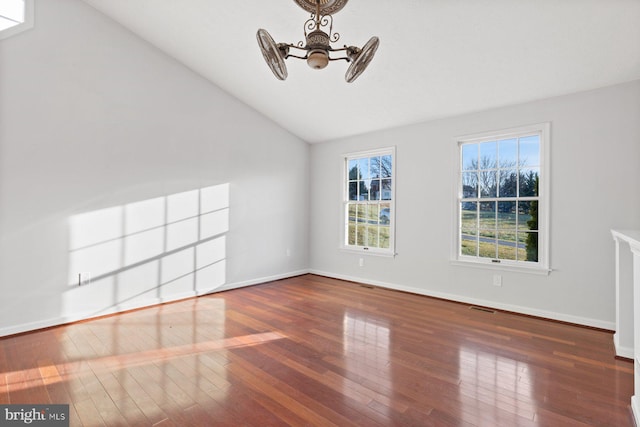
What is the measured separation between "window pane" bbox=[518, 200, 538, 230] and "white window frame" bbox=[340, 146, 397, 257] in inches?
65.0

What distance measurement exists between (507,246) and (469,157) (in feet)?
4.09

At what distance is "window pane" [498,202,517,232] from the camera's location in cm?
387

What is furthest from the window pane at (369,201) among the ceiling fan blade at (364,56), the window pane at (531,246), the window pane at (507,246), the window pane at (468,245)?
the ceiling fan blade at (364,56)

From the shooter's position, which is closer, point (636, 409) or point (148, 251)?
point (636, 409)

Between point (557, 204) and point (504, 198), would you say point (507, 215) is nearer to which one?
point (504, 198)

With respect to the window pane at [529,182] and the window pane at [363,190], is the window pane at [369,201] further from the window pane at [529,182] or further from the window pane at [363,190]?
the window pane at [529,182]

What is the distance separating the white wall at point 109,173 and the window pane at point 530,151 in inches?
147

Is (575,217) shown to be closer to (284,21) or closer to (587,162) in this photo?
(587,162)

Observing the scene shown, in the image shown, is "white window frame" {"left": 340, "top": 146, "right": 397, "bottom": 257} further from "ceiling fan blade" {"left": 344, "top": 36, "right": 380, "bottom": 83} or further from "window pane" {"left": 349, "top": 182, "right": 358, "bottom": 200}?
"ceiling fan blade" {"left": 344, "top": 36, "right": 380, "bottom": 83}

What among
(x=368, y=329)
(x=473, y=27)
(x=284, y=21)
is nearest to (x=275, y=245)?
(x=368, y=329)

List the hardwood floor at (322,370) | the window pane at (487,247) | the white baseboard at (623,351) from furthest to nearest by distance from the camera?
the window pane at (487,247) → the white baseboard at (623,351) → the hardwood floor at (322,370)

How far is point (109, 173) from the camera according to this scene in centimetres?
371

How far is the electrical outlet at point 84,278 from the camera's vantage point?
3.50 metres

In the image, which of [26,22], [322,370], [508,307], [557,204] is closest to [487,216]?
[557,204]
